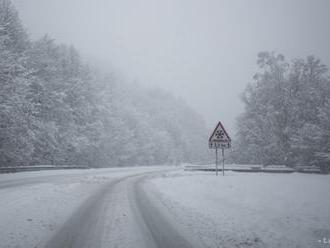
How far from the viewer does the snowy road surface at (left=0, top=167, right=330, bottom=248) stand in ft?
24.9

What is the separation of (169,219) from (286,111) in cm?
3137

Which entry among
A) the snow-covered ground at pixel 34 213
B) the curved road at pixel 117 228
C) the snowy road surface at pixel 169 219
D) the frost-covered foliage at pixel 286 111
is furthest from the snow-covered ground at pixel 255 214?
the frost-covered foliage at pixel 286 111

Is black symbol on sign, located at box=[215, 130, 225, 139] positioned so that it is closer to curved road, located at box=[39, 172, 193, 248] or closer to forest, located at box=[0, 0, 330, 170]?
curved road, located at box=[39, 172, 193, 248]

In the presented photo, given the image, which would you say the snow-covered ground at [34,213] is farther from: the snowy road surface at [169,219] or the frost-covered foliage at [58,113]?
the frost-covered foliage at [58,113]

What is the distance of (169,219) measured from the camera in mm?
10016

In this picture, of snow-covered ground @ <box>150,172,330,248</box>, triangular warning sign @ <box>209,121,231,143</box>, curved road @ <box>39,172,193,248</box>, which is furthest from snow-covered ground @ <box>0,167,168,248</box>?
triangular warning sign @ <box>209,121,231,143</box>

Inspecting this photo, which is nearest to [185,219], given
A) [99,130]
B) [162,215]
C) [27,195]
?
[162,215]

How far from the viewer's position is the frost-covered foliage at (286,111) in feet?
105

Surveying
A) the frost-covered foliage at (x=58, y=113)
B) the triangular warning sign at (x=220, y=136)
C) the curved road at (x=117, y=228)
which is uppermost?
the frost-covered foliage at (x=58, y=113)

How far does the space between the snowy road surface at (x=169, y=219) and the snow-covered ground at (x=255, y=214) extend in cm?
3

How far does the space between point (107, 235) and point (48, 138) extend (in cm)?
2827

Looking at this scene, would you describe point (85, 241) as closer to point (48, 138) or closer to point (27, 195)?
point (27, 195)

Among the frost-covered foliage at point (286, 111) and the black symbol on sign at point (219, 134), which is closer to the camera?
the black symbol on sign at point (219, 134)

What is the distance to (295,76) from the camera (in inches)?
1439
